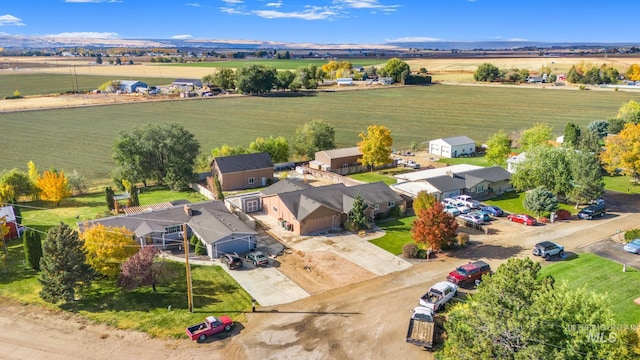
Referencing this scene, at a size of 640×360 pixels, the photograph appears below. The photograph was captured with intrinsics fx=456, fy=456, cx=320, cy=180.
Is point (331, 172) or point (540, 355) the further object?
point (331, 172)

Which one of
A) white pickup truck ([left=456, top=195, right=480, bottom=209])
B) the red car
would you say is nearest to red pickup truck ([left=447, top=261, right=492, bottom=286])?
the red car

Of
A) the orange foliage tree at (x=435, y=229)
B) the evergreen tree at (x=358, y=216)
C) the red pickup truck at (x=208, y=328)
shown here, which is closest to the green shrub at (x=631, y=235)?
the orange foliage tree at (x=435, y=229)

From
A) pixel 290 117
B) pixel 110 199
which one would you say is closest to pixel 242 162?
pixel 110 199

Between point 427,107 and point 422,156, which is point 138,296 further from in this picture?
point 427,107

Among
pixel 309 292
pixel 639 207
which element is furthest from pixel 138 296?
pixel 639 207

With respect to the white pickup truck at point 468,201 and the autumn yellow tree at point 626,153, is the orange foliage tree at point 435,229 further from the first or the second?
the autumn yellow tree at point 626,153

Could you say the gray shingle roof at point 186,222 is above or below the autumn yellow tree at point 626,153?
below

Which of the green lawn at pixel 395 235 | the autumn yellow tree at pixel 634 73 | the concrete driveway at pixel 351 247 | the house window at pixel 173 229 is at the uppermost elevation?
the autumn yellow tree at pixel 634 73
